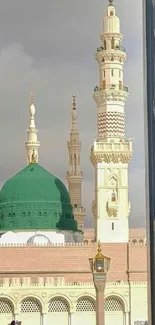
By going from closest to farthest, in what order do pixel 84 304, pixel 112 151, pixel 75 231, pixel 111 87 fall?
pixel 84 304, pixel 112 151, pixel 111 87, pixel 75 231

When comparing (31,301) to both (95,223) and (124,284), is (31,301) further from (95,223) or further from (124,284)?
(95,223)

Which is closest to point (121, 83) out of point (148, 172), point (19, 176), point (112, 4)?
point (112, 4)

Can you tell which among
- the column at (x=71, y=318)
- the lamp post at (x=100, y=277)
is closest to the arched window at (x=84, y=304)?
the column at (x=71, y=318)

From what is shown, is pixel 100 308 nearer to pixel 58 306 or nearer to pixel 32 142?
pixel 58 306

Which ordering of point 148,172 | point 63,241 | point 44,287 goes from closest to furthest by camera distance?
point 148,172 < point 44,287 < point 63,241

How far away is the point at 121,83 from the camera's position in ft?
65.8

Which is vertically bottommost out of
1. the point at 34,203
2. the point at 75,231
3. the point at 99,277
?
the point at 99,277

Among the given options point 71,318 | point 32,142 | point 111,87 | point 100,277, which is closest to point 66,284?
point 71,318

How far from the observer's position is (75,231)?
20266mm

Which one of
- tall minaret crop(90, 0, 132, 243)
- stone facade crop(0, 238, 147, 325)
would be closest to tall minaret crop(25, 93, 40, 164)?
tall minaret crop(90, 0, 132, 243)

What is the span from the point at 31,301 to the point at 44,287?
43 centimetres

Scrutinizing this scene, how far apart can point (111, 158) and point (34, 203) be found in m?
1.99

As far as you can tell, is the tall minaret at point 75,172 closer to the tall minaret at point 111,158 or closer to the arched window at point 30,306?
the tall minaret at point 111,158

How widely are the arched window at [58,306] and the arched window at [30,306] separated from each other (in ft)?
0.78
